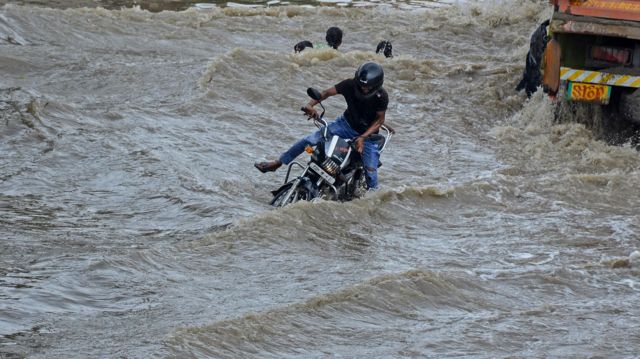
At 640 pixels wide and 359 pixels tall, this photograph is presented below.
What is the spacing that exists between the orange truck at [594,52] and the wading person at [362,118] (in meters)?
3.80

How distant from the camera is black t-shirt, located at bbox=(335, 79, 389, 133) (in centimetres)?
1065

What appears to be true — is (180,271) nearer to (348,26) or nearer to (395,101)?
(395,101)

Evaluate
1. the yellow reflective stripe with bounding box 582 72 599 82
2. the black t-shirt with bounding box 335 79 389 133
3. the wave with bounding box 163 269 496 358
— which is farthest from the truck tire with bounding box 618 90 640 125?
the wave with bounding box 163 269 496 358

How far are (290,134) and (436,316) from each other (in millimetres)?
6785

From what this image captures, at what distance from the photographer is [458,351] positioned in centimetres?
732

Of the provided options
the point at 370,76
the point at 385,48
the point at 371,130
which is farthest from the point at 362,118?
the point at 385,48

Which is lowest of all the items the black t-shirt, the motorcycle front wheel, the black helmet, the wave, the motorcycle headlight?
the wave

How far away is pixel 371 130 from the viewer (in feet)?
34.7

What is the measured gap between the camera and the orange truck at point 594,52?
13180mm

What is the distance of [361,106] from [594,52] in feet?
14.7

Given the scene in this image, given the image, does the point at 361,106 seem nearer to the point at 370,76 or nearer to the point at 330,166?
the point at 370,76

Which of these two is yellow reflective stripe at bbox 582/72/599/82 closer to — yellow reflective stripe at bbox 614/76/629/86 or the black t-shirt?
yellow reflective stripe at bbox 614/76/629/86

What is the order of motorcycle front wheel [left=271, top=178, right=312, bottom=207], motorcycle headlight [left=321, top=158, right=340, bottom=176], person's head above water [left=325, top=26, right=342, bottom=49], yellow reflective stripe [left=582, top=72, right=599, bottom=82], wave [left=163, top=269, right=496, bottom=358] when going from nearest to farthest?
wave [left=163, top=269, right=496, bottom=358] → motorcycle headlight [left=321, top=158, right=340, bottom=176] → motorcycle front wheel [left=271, top=178, right=312, bottom=207] → yellow reflective stripe [left=582, top=72, right=599, bottom=82] → person's head above water [left=325, top=26, right=342, bottom=49]

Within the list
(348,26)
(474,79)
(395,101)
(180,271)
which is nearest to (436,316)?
(180,271)
